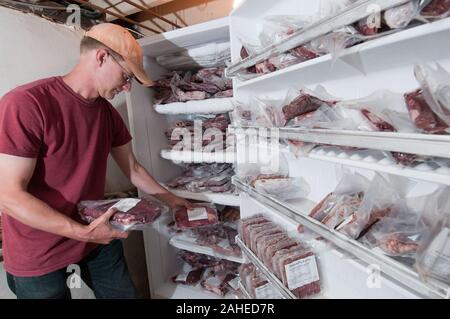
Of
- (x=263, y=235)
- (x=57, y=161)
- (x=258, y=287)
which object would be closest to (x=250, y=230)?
(x=263, y=235)

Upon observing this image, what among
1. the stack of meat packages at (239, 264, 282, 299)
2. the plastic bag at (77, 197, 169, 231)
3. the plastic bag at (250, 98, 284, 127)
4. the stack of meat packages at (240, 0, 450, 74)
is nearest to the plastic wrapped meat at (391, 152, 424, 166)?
the stack of meat packages at (240, 0, 450, 74)

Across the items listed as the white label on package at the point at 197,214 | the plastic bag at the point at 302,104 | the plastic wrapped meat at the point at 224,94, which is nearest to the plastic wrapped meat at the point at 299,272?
the plastic bag at the point at 302,104

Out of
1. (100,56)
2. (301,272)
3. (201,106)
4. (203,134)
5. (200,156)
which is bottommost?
(301,272)

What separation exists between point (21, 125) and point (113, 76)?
1.25 feet

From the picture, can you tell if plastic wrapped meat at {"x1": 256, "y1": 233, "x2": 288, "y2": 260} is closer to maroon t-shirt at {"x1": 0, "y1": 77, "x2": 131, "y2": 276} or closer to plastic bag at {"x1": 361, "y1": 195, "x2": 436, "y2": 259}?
plastic bag at {"x1": 361, "y1": 195, "x2": 436, "y2": 259}

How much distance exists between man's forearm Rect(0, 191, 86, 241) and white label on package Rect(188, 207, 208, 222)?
549 mm

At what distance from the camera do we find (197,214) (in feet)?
4.69

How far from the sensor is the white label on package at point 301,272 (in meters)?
0.89

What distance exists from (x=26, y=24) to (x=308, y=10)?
55.0 inches

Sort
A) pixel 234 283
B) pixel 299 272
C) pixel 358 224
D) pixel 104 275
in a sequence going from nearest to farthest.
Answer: pixel 358 224, pixel 299 272, pixel 104 275, pixel 234 283

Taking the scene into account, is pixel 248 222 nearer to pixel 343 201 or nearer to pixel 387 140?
pixel 343 201
